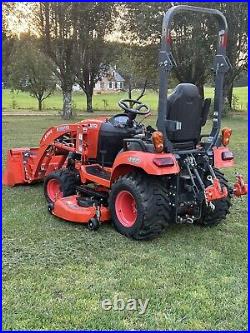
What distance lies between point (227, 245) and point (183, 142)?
1.22 m

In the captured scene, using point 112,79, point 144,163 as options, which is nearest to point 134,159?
point 144,163

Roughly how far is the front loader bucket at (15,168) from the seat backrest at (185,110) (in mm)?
3045

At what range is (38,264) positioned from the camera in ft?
13.6

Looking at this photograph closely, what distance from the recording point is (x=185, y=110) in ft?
15.4

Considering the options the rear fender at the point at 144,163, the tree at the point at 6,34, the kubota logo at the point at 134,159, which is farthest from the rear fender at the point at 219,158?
the tree at the point at 6,34

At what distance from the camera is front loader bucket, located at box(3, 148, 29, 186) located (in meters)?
6.92

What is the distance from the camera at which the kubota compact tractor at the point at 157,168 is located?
4594 mm

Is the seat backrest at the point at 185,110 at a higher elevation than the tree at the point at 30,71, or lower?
lower

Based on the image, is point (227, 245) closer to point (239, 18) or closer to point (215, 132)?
point (215, 132)

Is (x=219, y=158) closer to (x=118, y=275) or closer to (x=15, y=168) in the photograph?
(x=118, y=275)

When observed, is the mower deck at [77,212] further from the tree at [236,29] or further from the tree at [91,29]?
the tree at [91,29]

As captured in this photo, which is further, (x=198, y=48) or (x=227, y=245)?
(x=198, y=48)

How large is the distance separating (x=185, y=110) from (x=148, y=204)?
108 cm

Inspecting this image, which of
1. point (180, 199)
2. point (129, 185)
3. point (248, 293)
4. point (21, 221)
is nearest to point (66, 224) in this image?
point (21, 221)
